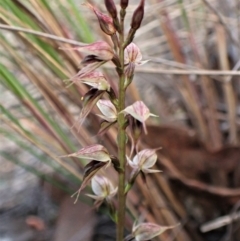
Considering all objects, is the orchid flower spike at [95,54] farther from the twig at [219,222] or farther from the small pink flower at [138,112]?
A: the twig at [219,222]

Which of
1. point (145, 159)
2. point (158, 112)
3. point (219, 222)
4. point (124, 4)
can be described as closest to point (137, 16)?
point (124, 4)

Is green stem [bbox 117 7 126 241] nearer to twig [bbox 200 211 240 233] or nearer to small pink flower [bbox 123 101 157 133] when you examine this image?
small pink flower [bbox 123 101 157 133]

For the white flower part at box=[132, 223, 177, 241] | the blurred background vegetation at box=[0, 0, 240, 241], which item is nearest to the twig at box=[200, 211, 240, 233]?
the blurred background vegetation at box=[0, 0, 240, 241]

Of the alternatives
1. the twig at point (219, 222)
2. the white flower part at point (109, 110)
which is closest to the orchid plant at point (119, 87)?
the white flower part at point (109, 110)

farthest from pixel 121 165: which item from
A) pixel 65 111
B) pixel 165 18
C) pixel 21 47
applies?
pixel 165 18

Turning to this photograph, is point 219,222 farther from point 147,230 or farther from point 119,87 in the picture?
point 119,87
